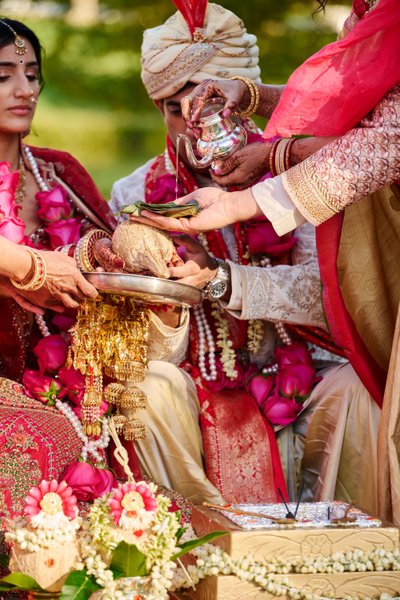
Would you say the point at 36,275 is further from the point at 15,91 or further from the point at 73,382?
the point at 15,91

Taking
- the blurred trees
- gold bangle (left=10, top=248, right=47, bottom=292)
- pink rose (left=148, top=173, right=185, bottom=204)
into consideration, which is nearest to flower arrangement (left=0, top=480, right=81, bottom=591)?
gold bangle (left=10, top=248, right=47, bottom=292)

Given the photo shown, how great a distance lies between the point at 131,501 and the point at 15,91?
178 cm

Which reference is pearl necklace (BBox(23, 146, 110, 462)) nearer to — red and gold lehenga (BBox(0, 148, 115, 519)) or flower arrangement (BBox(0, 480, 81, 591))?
red and gold lehenga (BBox(0, 148, 115, 519))

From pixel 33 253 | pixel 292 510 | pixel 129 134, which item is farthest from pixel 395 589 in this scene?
pixel 129 134

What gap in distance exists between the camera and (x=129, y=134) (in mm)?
9750

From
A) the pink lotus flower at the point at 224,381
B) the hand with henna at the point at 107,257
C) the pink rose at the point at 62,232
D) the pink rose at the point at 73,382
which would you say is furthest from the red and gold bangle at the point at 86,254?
the pink lotus flower at the point at 224,381

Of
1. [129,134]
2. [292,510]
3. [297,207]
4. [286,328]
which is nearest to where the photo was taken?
[292,510]

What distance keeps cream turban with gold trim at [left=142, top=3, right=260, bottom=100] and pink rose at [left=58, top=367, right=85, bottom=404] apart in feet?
3.93

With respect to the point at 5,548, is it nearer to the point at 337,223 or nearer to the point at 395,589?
the point at 395,589

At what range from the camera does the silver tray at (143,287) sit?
9.66ft

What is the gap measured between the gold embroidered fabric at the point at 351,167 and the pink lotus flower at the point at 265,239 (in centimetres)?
77

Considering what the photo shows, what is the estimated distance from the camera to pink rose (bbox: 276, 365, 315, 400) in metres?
3.74

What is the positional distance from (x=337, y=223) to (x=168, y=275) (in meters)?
0.57

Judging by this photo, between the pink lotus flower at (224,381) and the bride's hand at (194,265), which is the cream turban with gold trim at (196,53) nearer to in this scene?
the bride's hand at (194,265)
